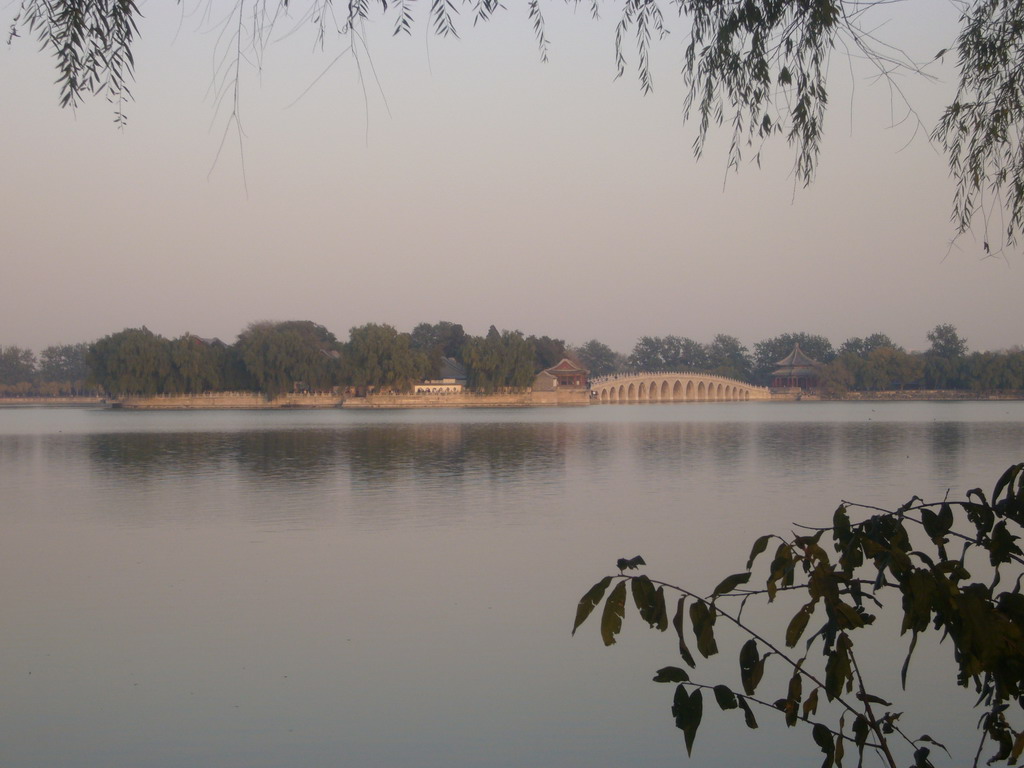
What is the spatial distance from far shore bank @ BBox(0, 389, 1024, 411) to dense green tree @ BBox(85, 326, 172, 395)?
2.88 m

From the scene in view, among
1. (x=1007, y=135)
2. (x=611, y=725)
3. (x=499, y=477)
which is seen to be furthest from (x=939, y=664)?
(x=499, y=477)

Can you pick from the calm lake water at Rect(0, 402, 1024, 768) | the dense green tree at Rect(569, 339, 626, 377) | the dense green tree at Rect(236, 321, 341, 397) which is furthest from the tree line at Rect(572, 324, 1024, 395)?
the calm lake water at Rect(0, 402, 1024, 768)

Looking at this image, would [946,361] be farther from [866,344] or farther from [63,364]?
[63,364]

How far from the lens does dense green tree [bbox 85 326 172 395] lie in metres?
45.2

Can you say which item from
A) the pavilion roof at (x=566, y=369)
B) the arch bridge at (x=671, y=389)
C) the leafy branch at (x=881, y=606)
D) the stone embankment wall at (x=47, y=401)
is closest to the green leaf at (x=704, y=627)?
the leafy branch at (x=881, y=606)

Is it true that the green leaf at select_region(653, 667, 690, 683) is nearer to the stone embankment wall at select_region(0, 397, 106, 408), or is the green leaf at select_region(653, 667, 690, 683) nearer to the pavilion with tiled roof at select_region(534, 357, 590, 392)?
the pavilion with tiled roof at select_region(534, 357, 590, 392)

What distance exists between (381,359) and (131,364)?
11.5 m

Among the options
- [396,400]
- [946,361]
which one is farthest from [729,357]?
[396,400]

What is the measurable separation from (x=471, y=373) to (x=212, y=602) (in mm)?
46546

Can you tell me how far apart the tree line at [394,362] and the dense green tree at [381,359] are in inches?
2.2

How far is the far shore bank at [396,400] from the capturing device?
50.0m

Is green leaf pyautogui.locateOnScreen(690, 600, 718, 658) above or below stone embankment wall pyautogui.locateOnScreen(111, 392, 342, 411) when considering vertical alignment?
above

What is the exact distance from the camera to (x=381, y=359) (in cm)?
4778

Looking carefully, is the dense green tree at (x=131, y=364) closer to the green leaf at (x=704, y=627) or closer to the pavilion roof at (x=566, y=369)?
the pavilion roof at (x=566, y=369)
